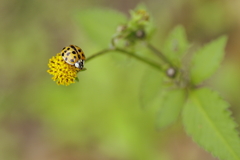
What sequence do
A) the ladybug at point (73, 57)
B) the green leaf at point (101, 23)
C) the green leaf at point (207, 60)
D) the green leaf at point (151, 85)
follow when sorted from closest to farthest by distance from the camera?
the ladybug at point (73, 57)
the green leaf at point (207, 60)
the green leaf at point (151, 85)
the green leaf at point (101, 23)

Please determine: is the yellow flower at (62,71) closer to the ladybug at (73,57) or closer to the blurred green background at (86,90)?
the ladybug at (73,57)

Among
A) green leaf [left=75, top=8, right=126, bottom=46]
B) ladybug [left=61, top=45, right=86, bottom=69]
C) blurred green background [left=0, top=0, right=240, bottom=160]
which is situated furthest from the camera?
blurred green background [left=0, top=0, right=240, bottom=160]

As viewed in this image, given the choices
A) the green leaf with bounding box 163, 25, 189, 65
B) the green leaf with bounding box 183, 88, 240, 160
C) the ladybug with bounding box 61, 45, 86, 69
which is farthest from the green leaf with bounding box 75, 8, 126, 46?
the green leaf with bounding box 183, 88, 240, 160

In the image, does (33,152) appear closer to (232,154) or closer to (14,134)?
(14,134)

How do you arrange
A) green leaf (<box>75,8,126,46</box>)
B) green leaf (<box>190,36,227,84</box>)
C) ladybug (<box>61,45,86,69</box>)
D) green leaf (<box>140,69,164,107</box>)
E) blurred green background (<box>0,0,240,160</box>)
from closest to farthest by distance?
1. ladybug (<box>61,45,86,69</box>)
2. green leaf (<box>190,36,227,84</box>)
3. green leaf (<box>140,69,164,107</box>)
4. green leaf (<box>75,8,126,46</box>)
5. blurred green background (<box>0,0,240,160</box>)

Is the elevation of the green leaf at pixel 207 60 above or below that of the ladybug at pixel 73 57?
above

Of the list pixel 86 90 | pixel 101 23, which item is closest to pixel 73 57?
pixel 101 23

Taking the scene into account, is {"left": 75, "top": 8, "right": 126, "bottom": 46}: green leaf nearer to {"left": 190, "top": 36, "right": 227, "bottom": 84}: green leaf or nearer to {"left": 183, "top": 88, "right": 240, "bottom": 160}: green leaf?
{"left": 190, "top": 36, "right": 227, "bottom": 84}: green leaf

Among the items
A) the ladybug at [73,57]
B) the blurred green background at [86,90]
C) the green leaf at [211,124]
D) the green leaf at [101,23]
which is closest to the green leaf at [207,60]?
the green leaf at [211,124]

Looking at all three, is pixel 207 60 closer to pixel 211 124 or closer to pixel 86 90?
pixel 211 124
